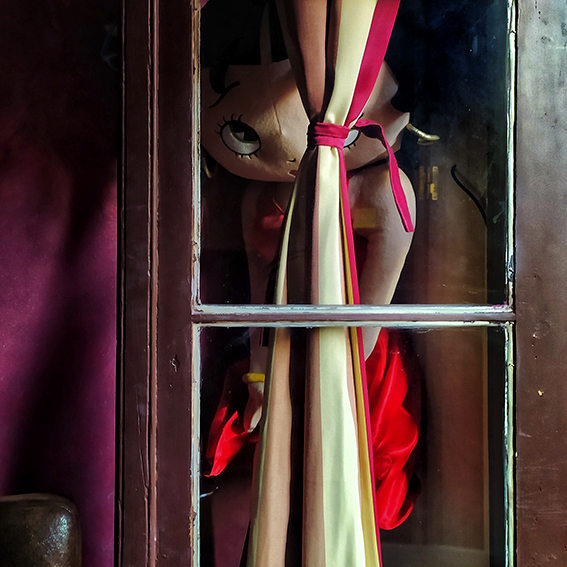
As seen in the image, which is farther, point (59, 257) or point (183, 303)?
point (59, 257)

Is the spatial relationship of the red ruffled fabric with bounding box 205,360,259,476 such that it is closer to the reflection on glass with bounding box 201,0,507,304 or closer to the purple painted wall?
the reflection on glass with bounding box 201,0,507,304

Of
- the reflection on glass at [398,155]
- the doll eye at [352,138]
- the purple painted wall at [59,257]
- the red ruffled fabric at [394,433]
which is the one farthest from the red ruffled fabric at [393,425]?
the purple painted wall at [59,257]

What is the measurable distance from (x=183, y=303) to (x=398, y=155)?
45cm

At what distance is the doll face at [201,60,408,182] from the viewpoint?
2.91 ft

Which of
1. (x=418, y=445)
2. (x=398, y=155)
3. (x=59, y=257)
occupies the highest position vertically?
(x=398, y=155)

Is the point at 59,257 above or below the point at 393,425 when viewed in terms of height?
above

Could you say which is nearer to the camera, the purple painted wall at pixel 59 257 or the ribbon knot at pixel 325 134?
the ribbon knot at pixel 325 134

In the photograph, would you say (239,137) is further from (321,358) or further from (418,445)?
(418,445)

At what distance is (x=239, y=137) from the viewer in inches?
35.3

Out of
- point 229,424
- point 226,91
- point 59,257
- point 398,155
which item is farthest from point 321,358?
point 59,257

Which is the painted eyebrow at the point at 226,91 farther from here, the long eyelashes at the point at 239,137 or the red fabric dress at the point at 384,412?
the red fabric dress at the point at 384,412

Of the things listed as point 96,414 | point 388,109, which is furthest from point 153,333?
point 388,109

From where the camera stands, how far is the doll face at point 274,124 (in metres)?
0.89

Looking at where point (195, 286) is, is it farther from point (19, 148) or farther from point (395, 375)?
point (19, 148)
